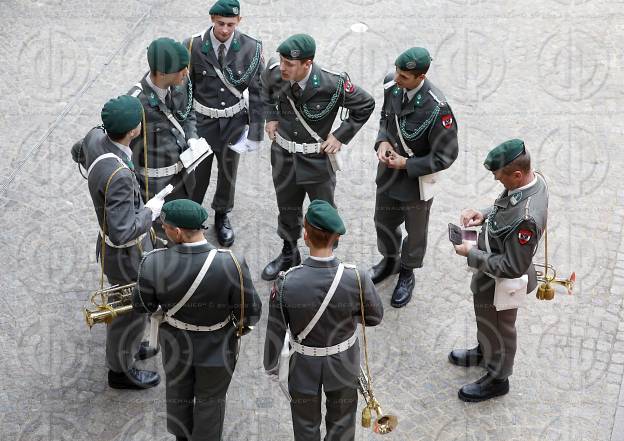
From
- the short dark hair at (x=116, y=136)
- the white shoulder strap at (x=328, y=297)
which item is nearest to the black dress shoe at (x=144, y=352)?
the short dark hair at (x=116, y=136)

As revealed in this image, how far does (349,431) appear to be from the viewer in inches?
213

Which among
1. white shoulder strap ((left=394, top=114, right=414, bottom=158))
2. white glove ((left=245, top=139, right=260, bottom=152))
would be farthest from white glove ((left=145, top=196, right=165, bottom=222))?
white shoulder strap ((left=394, top=114, right=414, bottom=158))

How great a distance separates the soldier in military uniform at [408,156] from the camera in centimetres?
618

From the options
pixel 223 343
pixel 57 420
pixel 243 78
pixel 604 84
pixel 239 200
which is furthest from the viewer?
pixel 604 84

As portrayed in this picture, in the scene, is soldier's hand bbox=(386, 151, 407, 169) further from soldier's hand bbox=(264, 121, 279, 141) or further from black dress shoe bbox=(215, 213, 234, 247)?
black dress shoe bbox=(215, 213, 234, 247)

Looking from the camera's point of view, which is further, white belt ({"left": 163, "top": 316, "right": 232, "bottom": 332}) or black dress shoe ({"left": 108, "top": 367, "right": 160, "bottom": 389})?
black dress shoe ({"left": 108, "top": 367, "right": 160, "bottom": 389})

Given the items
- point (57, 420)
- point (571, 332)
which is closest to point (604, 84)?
point (571, 332)

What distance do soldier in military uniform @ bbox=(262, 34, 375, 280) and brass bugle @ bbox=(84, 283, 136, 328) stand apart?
5.30ft

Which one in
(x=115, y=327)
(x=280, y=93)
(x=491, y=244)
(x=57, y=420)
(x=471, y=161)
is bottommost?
(x=57, y=420)

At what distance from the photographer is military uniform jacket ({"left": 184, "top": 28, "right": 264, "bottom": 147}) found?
695 cm

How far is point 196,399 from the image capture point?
17.9 feet

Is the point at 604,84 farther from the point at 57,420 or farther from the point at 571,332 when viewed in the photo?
the point at 57,420

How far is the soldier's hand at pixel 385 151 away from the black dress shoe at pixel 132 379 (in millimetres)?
2197

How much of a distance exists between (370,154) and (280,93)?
6.95ft
